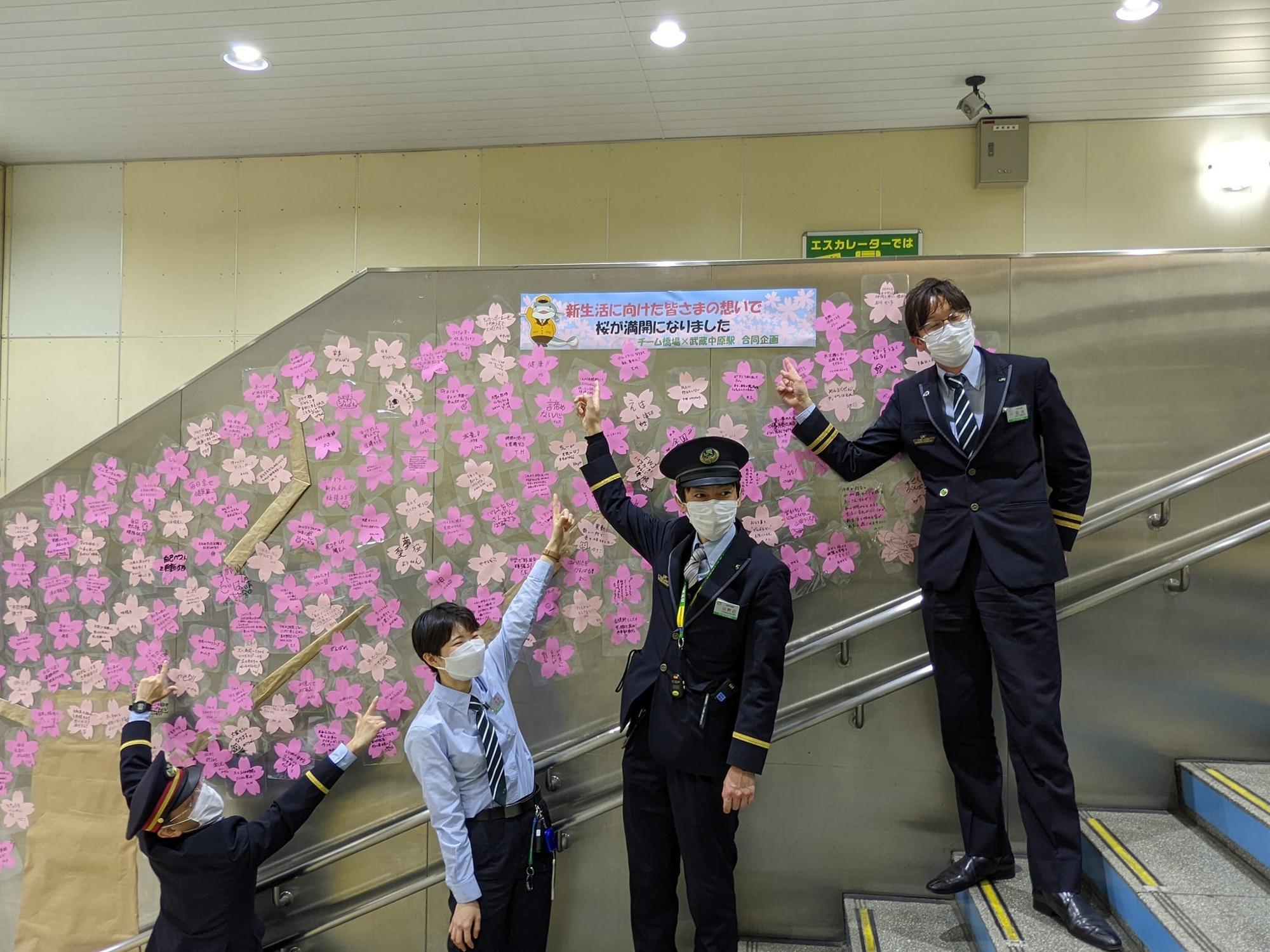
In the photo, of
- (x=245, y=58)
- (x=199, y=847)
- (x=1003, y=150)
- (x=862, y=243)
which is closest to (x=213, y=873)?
(x=199, y=847)

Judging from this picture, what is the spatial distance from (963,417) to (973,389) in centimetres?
9

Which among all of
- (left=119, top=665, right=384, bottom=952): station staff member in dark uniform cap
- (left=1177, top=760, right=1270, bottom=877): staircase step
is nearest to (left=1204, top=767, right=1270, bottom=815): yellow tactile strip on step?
(left=1177, top=760, right=1270, bottom=877): staircase step

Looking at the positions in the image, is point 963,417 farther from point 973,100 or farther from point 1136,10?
point 973,100

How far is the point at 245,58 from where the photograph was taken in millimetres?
3744

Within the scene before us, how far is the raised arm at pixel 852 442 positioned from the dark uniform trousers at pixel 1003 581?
0.07 ft

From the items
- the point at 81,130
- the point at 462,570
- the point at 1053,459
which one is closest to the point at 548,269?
the point at 462,570

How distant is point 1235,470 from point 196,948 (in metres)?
3.71

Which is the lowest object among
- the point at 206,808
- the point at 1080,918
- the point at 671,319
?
the point at 1080,918

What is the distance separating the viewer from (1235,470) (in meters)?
2.66

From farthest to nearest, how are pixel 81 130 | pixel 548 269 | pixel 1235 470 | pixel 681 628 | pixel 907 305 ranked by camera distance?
pixel 81 130, pixel 548 269, pixel 1235 470, pixel 907 305, pixel 681 628

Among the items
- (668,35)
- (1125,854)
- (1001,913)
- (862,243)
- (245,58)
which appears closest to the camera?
(1001,913)

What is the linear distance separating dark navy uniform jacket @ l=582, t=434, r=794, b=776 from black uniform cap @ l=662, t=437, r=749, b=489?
0.18 meters

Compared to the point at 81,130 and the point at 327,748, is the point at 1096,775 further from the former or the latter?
the point at 81,130

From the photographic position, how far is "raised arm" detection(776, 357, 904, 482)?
8.48 feet
